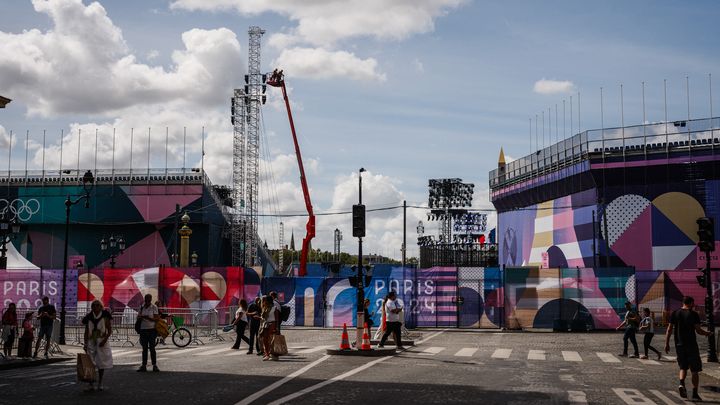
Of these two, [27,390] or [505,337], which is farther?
[505,337]

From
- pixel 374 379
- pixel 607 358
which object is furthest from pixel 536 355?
pixel 374 379

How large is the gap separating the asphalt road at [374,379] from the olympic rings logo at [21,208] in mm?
70140

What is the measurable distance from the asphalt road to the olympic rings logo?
7014 cm

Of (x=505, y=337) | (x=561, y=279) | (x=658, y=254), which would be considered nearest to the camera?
(x=505, y=337)

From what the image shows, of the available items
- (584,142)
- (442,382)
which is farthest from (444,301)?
(584,142)

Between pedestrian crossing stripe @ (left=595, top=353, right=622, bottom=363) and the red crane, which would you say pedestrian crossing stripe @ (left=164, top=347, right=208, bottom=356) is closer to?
pedestrian crossing stripe @ (left=595, top=353, right=622, bottom=363)

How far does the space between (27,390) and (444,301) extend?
26.3m

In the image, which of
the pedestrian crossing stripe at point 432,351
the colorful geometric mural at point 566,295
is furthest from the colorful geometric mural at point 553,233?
the pedestrian crossing stripe at point 432,351

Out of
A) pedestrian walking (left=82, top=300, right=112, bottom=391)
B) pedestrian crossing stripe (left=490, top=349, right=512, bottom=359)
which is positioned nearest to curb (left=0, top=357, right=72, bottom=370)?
pedestrian walking (left=82, top=300, right=112, bottom=391)

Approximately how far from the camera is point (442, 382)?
16.7 m

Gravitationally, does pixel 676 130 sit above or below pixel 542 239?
above

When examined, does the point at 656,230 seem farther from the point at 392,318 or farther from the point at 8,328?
the point at 8,328

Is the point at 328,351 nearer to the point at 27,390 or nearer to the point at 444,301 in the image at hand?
the point at 27,390

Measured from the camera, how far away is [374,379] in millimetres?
17188
